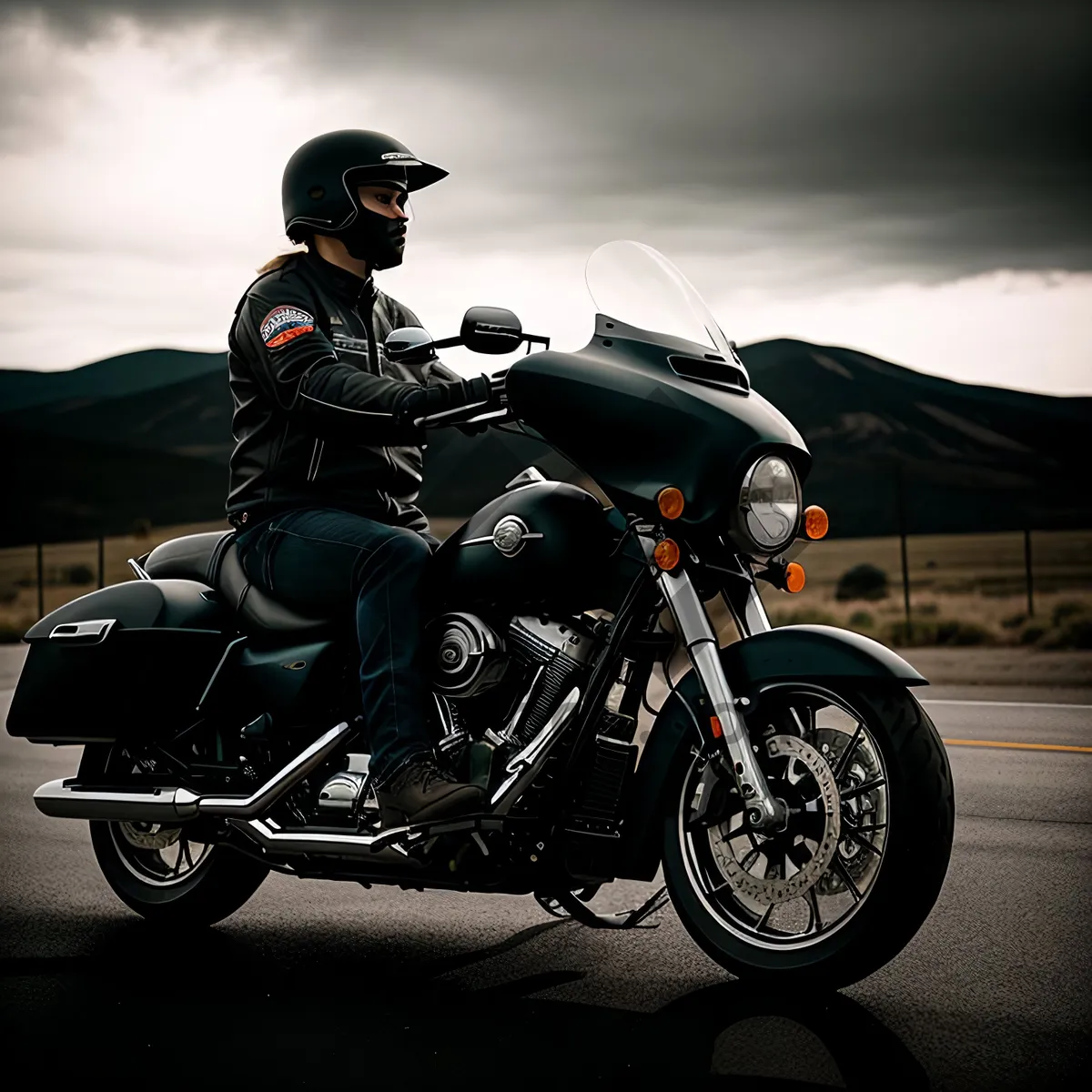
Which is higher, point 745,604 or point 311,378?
point 311,378

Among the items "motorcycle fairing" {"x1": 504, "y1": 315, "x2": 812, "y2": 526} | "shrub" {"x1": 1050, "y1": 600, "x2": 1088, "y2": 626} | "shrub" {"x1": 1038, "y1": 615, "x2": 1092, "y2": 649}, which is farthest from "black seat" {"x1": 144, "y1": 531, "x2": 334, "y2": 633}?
"shrub" {"x1": 1050, "y1": 600, "x2": 1088, "y2": 626}

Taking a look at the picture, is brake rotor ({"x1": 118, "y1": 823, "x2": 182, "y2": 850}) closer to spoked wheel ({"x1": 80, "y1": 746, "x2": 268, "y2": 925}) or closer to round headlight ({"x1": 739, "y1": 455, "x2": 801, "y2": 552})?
spoked wheel ({"x1": 80, "y1": 746, "x2": 268, "y2": 925})

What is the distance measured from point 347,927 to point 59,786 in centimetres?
114

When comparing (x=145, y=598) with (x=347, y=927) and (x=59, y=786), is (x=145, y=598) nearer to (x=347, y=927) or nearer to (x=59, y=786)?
(x=59, y=786)

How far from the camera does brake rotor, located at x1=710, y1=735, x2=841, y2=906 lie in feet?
13.8

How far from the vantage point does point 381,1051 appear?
4043 mm

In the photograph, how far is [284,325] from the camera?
4.94 meters

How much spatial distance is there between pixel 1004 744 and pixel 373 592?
655cm

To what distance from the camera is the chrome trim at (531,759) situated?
4.48 meters

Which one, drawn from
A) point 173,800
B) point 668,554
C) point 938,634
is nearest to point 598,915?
point 668,554

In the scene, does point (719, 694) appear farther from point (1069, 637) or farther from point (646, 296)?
point (1069, 637)

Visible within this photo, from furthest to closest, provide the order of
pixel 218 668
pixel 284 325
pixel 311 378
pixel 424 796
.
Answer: pixel 218 668 < pixel 284 325 < pixel 311 378 < pixel 424 796

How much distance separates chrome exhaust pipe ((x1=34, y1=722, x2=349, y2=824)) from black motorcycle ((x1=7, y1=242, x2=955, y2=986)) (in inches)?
0.4

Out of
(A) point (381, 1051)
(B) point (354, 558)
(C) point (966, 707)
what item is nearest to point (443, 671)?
(B) point (354, 558)
